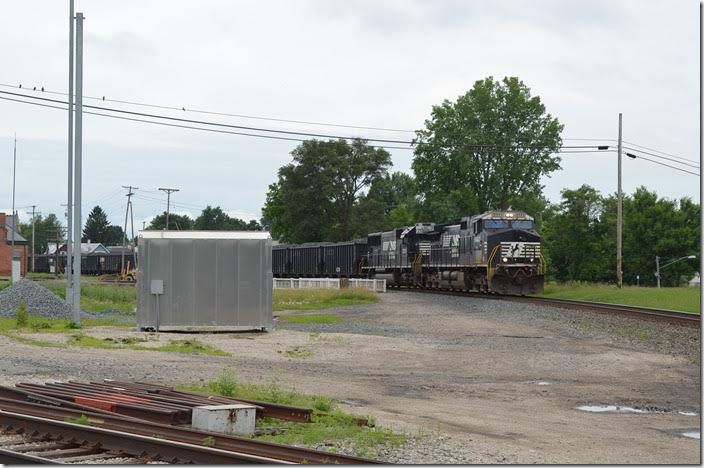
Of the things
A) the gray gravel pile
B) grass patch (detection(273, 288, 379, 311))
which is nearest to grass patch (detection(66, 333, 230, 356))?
Result: the gray gravel pile

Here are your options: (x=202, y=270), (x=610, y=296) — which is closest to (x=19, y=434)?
(x=202, y=270)

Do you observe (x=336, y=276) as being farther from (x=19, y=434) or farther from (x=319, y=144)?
(x=19, y=434)

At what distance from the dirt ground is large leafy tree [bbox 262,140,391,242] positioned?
6583cm

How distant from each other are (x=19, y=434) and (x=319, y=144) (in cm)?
8698

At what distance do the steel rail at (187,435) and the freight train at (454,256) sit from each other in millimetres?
31704

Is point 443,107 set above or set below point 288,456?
above

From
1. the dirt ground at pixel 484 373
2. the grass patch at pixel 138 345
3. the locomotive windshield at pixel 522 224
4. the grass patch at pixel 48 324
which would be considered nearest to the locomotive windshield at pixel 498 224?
the locomotive windshield at pixel 522 224

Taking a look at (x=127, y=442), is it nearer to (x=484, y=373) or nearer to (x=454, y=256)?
(x=484, y=373)

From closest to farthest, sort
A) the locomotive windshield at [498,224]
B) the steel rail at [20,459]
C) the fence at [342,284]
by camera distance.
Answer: the steel rail at [20,459]
the locomotive windshield at [498,224]
the fence at [342,284]

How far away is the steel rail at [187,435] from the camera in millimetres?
8312

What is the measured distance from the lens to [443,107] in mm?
71062

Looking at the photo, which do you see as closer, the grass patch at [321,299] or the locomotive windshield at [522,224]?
the grass patch at [321,299]

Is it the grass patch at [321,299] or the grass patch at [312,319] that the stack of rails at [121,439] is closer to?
the grass patch at [312,319]

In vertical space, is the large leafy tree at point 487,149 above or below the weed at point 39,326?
above
